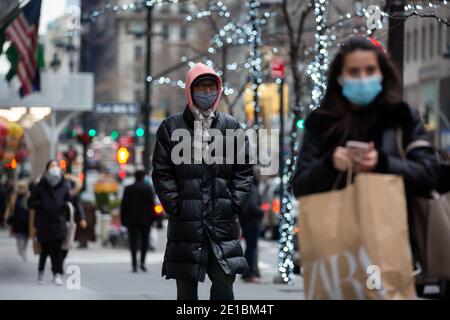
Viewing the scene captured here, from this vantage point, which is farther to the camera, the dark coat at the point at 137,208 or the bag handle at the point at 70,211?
the dark coat at the point at 137,208

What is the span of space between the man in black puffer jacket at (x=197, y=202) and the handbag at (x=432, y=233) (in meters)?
4.04

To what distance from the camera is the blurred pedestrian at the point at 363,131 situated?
219 inches

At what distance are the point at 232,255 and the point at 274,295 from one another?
8460 millimetres

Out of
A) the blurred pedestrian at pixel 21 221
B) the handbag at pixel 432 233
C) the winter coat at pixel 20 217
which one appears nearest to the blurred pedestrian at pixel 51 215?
the blurred pedestrian at pixel 21 221

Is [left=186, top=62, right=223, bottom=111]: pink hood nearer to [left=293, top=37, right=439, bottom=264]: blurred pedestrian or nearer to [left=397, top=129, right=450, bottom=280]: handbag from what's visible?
[left=293, top=37, right=439, bottom=264]: blurred pedestrian

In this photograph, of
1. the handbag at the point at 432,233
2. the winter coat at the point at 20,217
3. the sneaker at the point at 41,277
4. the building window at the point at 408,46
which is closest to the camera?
the handbag at the point at 432,233

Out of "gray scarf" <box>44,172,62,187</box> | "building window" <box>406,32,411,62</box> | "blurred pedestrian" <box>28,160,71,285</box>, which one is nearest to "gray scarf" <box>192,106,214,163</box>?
"blurred pedestrian" <box>28,160,71,285</box>

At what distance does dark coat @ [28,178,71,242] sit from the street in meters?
Answer: 0.67

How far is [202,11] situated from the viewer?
2186cm

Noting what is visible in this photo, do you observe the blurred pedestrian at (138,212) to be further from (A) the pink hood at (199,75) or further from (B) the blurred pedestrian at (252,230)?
(A) the pink hood at (199,75)

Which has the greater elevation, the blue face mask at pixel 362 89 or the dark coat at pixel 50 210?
the blue face mask at pixel 362 89
